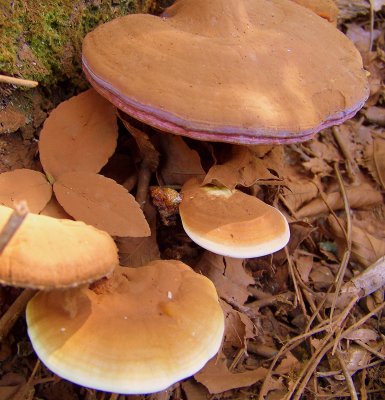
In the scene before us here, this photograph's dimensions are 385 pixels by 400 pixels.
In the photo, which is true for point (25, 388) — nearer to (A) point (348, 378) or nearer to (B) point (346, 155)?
(A) point (348, 378)

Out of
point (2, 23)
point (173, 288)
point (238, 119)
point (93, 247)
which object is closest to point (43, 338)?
point (93, 247)

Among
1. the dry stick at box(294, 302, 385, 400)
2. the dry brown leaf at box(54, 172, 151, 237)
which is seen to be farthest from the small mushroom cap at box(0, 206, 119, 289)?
the dry stick at box(294, 302, 385, 400)

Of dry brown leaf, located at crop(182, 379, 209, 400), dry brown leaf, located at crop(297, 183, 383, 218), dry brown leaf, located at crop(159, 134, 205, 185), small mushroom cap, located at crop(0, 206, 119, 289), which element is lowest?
dry brown leaf, located at crop(182, 379, 209, 400)

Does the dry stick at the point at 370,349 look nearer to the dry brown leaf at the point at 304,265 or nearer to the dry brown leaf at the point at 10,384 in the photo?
the dry brown leaf at the point at 304,265

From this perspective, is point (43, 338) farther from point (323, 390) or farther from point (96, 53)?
point (323, 390)

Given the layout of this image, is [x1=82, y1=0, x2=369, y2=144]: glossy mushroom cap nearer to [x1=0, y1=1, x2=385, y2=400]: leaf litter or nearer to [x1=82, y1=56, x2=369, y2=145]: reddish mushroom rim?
[x1=82, y1=56, x2=369, y2=145]: reddish mushroom rim

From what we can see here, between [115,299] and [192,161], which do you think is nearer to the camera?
[115,299]

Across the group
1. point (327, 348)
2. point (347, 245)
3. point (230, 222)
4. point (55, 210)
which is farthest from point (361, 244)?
point (55, 210)
